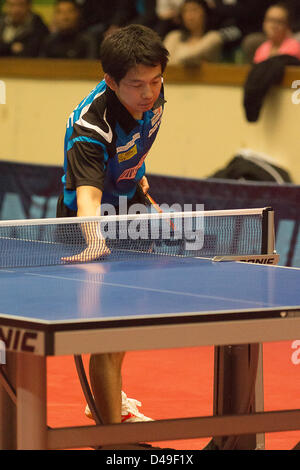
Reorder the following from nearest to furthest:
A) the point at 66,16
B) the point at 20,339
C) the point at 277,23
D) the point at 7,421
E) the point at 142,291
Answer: the point at 20,339, the point at 142,291, the point at 7,421, the point at 277,23, the point at 66,16

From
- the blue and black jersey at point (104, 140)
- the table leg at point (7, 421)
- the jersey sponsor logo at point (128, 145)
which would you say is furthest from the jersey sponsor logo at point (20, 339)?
the jersey sponsor logo at point (128, 145)

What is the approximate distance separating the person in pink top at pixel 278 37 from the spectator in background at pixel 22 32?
344cm

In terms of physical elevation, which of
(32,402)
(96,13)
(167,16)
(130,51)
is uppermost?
(96,13)

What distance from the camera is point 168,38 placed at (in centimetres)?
1009

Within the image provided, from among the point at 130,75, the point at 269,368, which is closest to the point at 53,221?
the point at 130,75

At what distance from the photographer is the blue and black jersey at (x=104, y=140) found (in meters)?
4.25

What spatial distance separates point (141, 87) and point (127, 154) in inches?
17.2

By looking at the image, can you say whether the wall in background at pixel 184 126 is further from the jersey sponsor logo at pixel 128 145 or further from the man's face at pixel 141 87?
the man's face at pixel 141 87

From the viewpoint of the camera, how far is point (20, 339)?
291 centimetres

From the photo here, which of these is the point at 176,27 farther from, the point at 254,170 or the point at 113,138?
the point at 113,138

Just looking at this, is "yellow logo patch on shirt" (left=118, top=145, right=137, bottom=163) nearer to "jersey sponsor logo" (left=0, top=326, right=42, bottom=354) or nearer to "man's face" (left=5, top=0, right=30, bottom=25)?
"jersey sponsor logo" (left=0, top=326, right=42, bottom=354)

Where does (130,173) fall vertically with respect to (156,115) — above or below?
below

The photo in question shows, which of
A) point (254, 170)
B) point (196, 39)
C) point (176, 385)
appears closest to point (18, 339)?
point (176, 385)

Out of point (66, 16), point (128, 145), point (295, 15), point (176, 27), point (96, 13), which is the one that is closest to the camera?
point (128, 145)
